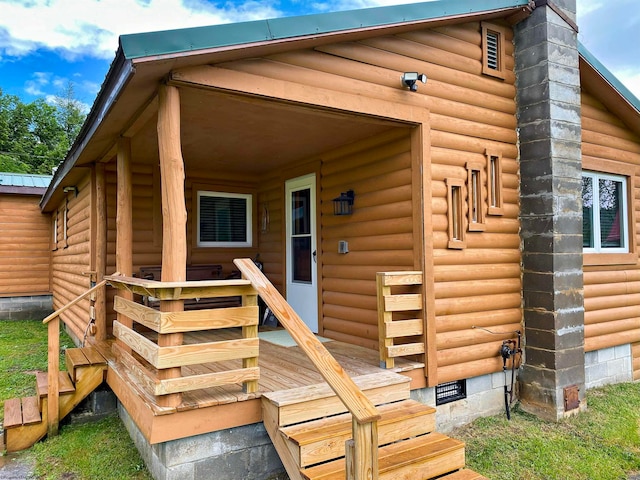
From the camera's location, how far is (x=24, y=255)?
1073 centimetres

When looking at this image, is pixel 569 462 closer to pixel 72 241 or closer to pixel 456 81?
pixel 456 81

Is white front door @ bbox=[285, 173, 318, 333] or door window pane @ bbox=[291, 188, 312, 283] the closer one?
white front door @ bbox=[285, 173, 318, 333]

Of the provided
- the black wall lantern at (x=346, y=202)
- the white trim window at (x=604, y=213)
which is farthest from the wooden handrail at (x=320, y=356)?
the white trim window at (x=604, y=213)

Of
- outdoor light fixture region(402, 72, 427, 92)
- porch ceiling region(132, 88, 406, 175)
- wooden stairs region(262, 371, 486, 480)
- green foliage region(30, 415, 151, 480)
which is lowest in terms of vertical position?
green foliage region(30, 415, 151, 480)

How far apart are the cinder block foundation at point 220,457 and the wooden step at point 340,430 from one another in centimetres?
40

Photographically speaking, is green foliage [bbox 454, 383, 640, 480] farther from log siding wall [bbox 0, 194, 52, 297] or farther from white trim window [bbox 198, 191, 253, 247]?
log siding wall [bbox 0, 194, 52, 297]

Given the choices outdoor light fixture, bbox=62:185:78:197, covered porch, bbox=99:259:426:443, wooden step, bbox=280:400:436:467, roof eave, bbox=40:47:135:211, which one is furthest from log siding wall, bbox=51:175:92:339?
wooden step, bbox=280:400:436:467

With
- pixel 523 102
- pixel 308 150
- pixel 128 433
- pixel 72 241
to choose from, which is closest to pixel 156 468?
pixel 128 433

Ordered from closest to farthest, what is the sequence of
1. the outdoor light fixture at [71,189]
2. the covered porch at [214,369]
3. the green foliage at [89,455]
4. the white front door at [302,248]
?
the covered porch at [214,369], the green foliage at [89,455], the white front door at [302,248], the outdoor light fixture at [71,189]

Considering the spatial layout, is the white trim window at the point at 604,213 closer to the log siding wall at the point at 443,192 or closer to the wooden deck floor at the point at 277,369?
the log siding wall at the point at 443,192

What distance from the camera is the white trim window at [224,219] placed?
6.52 m

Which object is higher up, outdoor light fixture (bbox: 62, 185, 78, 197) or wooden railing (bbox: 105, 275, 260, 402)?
outdoor light fixture (bbox: 62, 185, 78, 197)

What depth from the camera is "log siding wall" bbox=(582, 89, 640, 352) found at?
566 centimetres

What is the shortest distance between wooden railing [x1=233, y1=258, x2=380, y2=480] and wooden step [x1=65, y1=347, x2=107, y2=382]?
2.43 meters
